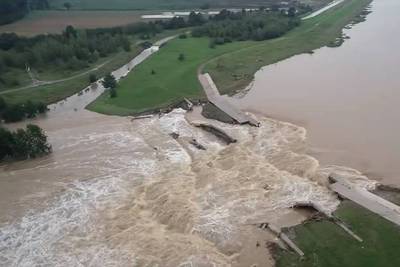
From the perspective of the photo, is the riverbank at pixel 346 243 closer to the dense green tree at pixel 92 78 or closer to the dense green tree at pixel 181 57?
the dense green tree at pixel 92 78

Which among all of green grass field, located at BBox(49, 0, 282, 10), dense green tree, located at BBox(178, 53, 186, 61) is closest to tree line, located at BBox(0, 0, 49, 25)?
green grass field, located at BBox(49, 0, 282, 10)

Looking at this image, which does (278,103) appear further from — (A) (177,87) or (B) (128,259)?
(B) (128,259)

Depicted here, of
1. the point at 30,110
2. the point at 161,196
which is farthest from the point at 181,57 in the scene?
the point at 161,196

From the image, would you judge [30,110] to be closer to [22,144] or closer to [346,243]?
[22,144]

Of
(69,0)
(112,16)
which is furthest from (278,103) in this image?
(69,0)

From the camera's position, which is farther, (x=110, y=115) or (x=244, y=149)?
(x=110, y=115)
